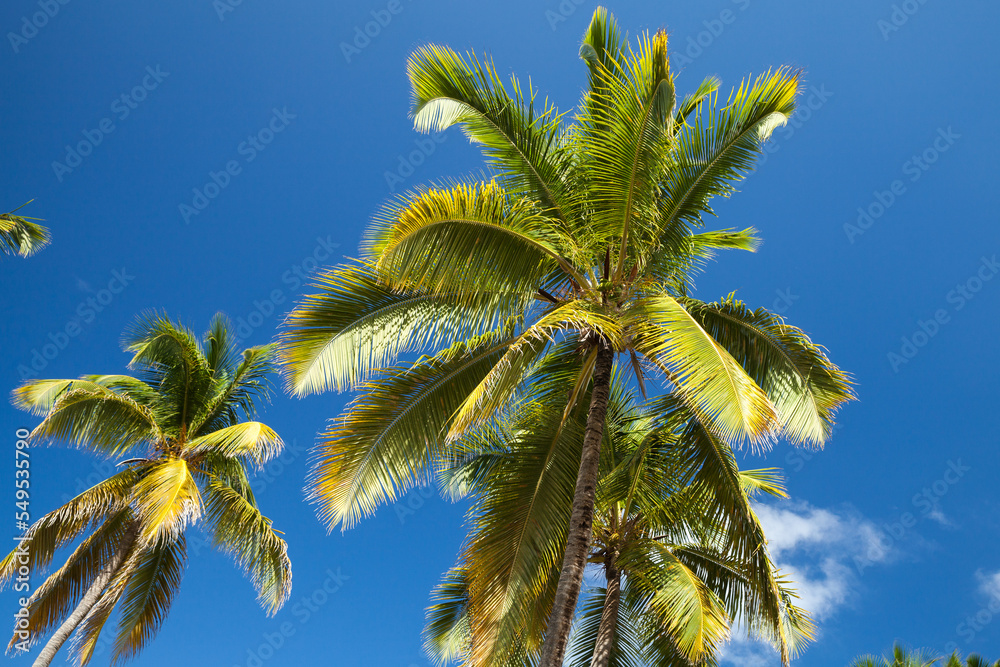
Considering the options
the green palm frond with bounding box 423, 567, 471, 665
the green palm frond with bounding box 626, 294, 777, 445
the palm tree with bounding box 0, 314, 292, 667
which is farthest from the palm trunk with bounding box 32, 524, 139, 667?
the green palm frond with bounding box 626, 294, 777, 445

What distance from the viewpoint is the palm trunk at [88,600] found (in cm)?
1170

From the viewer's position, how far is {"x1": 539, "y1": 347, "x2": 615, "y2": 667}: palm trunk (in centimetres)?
681

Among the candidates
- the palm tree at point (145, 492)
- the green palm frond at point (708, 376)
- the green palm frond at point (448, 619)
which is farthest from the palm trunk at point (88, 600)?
the green palm frond at point (708, 376)

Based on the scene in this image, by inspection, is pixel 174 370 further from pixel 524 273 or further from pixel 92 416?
pixel 524 273

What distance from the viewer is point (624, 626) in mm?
11047

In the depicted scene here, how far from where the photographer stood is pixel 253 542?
12.7 m

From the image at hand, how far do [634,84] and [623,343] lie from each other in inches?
118

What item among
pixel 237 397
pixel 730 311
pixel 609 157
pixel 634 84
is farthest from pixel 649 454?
pixel 237 397

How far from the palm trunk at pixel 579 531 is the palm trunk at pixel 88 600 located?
9214 millimetres

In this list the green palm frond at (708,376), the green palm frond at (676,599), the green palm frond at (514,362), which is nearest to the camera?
the green palm frond at (708,376)

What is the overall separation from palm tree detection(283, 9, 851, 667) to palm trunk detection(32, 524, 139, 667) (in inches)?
293

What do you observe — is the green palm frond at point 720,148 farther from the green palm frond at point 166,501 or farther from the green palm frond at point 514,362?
the green palm frond at point 166,501

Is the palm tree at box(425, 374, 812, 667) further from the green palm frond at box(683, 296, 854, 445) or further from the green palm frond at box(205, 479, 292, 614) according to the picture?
the green palm frond at box(205, 479, 292, 614)

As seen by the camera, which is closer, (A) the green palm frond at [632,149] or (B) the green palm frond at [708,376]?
(B) the green palm frond at [708,376]
